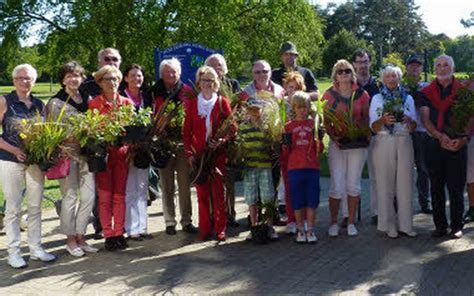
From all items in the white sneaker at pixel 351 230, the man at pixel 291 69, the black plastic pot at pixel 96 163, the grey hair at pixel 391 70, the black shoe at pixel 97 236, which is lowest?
the white sneaker at pixel 351 230

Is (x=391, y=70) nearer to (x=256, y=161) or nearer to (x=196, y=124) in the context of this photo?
(x=256, y=161)

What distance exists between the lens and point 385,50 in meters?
103

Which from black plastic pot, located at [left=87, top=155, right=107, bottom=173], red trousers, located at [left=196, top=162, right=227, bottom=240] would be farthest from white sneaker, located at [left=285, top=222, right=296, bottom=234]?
black plastic pot, located at [left=87, top=155, right=107, bottom=173]

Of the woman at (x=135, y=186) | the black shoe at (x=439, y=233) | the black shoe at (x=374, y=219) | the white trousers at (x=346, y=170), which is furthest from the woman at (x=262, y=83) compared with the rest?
the black shoe at (x=439, y=233)

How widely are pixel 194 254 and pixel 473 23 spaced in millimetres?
17093

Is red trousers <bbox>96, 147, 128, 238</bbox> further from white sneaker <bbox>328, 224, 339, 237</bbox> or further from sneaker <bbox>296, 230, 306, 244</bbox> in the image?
white sneaker <bbox>328, 224, 339, 237</bbox>

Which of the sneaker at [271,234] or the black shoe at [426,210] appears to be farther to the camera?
the black shoe at [426,210]

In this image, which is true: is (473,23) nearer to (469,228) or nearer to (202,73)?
(469,228)

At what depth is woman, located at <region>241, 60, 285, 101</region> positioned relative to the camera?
24.3 feet

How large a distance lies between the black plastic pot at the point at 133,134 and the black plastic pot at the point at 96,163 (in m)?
0.33

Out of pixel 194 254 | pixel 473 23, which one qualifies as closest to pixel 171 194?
pixel 194 254

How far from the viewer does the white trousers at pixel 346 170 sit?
22.9 feet

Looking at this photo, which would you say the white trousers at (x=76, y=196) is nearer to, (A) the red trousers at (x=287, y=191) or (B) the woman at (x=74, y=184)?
(B) the woman at (x=74, y=184)

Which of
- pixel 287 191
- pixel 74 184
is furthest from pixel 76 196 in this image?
pixel 287 191
